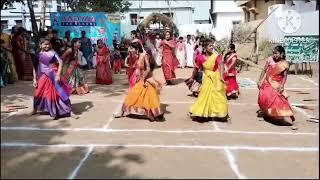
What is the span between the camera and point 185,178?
5.67 metres

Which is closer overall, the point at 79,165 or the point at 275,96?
the point at 79,165

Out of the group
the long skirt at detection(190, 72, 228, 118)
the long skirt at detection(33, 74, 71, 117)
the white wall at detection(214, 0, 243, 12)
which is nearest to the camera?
the long skirt at detection(190, 72, 228, 118)

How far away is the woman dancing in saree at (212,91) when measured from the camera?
8914 millimetres

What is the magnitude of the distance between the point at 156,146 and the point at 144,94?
6.88ft

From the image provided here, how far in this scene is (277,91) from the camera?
8805mm

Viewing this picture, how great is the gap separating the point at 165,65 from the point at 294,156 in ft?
26.0

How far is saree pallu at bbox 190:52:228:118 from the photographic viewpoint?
8.92m

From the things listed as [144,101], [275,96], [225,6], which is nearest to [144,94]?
[144,101]

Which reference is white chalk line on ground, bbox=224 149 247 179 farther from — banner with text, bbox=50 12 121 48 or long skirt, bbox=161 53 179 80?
banner with text, bbox=50 12 121 48

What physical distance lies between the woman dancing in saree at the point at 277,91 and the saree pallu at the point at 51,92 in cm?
374

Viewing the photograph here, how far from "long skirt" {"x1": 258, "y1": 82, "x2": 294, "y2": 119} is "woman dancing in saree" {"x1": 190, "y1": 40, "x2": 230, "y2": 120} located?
2.49 feet

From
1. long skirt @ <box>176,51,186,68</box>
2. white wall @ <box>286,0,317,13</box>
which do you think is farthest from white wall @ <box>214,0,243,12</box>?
long skirt @ <box>176,51,186,68</box>

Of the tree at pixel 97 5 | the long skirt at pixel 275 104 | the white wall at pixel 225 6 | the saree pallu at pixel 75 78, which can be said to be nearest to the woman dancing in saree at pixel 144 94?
the long skirt at pixel 275 104

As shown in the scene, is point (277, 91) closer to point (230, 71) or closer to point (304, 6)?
point (230, 71)
